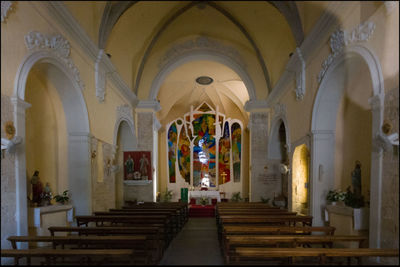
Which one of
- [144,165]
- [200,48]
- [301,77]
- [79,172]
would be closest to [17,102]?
[79,172]

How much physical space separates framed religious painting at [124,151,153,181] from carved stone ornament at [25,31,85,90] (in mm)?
4843

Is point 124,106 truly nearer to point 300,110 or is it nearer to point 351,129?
point 300,110

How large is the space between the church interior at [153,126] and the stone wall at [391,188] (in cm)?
2

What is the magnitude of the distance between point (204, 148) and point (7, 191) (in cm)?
1446

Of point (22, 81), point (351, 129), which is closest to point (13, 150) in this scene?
point (22, 81)

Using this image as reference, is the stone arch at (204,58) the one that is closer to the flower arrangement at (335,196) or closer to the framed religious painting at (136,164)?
the framed religious painting at (136,164)

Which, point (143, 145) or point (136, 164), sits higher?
point (143, 145)

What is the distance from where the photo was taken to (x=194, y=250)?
20.2 feet

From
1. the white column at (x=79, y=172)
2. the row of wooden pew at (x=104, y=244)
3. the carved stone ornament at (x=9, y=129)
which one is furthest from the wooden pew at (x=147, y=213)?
the carved stone ornament at (x=9, y=129)

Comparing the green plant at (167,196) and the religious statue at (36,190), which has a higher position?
the religious statue at (36,190)

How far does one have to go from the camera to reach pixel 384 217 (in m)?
4.44

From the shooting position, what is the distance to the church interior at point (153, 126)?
4453 millimetres

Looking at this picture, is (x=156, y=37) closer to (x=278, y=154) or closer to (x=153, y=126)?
(x=153, y=126)

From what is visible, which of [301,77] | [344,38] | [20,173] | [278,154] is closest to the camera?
[20,173]
